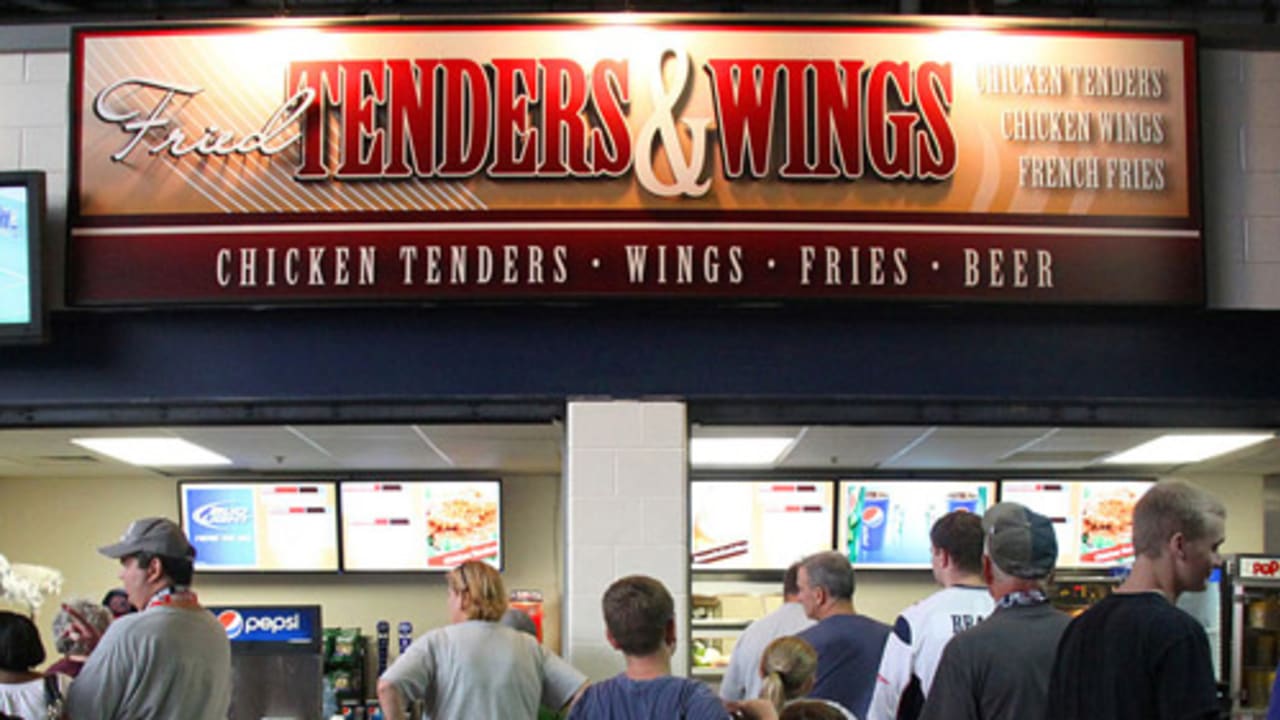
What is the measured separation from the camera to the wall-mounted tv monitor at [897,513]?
9.51 m

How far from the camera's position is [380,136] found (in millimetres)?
6434

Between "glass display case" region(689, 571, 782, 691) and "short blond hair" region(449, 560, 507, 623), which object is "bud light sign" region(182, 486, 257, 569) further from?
"short blond hair" region(449, 560, 507, 623)

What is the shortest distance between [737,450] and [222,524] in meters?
3.50

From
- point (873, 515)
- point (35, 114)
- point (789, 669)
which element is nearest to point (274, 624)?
point (35, 114)

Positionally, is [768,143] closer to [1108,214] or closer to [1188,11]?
[1108,214]

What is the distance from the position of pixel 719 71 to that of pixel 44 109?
297 centimetres

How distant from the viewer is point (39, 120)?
21.6ft

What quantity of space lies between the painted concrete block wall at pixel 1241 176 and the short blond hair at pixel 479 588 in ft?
11.0

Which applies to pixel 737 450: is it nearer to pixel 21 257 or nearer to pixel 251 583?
pixel 251 583

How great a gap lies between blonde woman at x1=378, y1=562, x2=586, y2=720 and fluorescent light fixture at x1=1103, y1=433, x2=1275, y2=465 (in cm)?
391

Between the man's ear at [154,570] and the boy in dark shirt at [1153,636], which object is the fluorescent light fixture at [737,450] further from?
the boy in dark shirt at [1153,636]

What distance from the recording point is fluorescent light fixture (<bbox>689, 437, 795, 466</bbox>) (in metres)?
7.94

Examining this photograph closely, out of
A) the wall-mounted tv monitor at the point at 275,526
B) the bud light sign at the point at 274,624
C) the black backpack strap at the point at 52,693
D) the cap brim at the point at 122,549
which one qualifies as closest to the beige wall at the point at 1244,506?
the wall-mounted tv monitor at the point at 275,526

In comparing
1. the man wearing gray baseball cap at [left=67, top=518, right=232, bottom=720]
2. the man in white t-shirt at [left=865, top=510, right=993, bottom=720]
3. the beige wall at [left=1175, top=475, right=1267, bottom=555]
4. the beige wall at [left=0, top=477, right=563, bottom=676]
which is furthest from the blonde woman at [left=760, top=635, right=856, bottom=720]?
the beige wall at [left=1175, top=475, right=1267, bottom=555]
